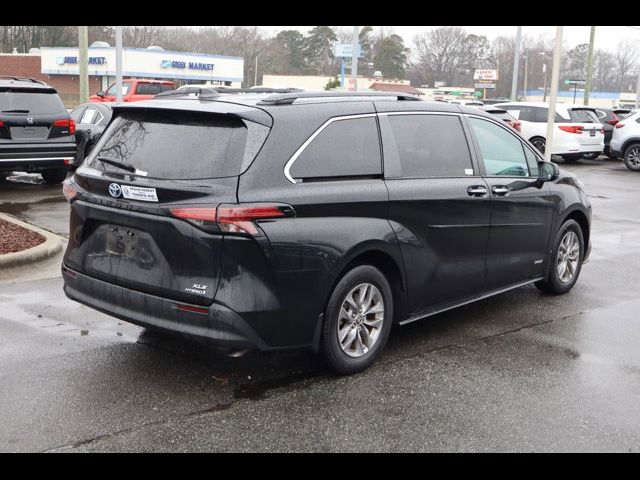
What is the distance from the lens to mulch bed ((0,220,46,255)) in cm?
769

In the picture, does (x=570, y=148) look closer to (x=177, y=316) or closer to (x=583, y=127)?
(x=583, y=127)

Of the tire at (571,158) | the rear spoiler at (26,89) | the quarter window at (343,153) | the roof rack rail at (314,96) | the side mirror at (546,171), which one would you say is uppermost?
the roof rack rail at (314,96)

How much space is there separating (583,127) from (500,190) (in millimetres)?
17149

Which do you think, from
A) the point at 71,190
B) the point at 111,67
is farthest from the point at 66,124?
the point at 111,67

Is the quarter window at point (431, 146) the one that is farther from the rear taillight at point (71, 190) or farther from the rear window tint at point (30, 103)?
the rear window tint at point (30, 103)

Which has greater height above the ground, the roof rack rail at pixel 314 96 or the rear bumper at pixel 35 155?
the roof rack rail at pixel 314 96

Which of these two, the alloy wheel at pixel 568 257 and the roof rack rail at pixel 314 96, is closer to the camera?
the roof rack rail at pixel 314 96

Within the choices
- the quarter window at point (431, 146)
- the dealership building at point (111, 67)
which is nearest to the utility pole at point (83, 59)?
→ the quarter window at point (431, 146)

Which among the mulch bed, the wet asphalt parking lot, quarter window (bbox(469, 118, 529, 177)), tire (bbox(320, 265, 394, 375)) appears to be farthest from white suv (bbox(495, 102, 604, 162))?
tire (bbox(320, 265, 394, 375))

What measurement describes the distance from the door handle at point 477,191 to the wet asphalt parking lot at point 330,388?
109cm

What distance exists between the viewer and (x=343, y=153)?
486 cm

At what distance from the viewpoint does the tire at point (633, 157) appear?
2138 cm
